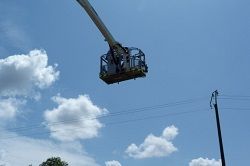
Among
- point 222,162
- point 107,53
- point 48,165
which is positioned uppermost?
point 48,165

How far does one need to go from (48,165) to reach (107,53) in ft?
179

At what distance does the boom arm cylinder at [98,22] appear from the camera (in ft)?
87.4

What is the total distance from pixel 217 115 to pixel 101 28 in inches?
554

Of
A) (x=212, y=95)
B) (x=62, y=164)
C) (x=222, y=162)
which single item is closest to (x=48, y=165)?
(x=62, y=164)

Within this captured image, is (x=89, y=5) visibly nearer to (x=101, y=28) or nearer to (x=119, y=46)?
(x=101, y=28)

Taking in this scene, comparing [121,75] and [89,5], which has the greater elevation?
[89,5]

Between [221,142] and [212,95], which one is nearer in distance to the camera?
[221,142]

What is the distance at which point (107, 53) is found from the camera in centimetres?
2966

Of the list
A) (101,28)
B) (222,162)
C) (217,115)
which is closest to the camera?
(101,28)

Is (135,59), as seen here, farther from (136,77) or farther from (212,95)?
(212,95)

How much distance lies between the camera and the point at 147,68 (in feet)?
87.7

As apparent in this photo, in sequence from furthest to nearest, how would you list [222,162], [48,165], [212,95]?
[48,165], [212,95], [222,162]

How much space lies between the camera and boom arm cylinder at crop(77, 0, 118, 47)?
87.4ft

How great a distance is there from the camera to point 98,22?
92.1 feet
